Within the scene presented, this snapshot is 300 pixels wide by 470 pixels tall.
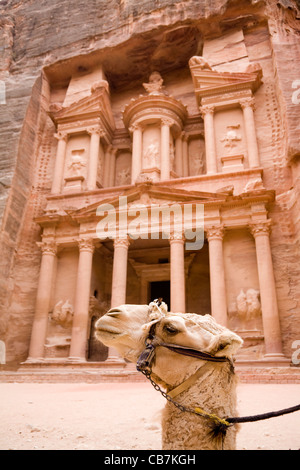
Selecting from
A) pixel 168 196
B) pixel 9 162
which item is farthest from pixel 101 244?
pixel 9 162

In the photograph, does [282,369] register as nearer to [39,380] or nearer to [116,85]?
[39,380]

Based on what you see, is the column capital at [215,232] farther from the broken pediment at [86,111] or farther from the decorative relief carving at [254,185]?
the broken pediment at [86,111]

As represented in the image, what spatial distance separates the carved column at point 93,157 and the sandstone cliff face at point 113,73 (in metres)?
2.79

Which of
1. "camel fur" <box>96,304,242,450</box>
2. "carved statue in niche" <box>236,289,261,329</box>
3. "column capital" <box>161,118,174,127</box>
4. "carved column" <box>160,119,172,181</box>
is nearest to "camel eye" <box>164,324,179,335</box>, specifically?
"camel fur" <box>96,304,242,450</box>

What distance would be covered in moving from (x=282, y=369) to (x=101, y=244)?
965cm

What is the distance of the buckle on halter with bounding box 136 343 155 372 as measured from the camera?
2.25m

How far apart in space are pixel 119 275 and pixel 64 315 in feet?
10.4

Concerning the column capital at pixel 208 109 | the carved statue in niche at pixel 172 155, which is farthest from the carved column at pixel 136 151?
the column capital at pixel 208 109

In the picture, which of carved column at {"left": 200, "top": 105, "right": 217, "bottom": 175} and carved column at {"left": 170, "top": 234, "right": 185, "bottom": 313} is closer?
carved column at {"left": 170, "top": 234, "right": 185, "bottom": 313}

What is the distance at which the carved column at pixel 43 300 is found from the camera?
49.5 ft

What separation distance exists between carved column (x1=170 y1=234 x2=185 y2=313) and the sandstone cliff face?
150 inches

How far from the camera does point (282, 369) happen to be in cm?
1123

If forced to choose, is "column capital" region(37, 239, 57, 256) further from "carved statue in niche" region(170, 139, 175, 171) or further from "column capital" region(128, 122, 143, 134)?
"column capital" region(128, 122, 143, 134)

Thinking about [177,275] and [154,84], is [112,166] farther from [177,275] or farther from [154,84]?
[177,275]
